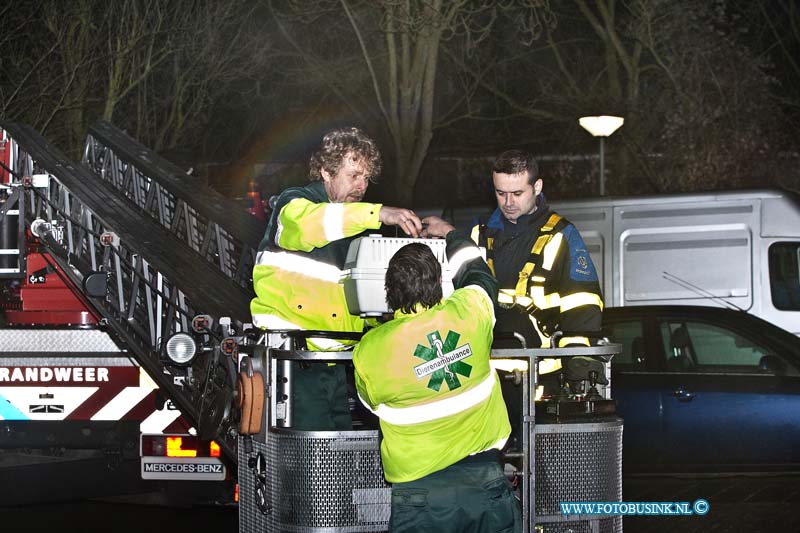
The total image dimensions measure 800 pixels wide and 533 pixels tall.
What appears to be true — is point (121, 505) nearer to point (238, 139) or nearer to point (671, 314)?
point (671, 314)

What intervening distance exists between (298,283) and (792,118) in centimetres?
2008

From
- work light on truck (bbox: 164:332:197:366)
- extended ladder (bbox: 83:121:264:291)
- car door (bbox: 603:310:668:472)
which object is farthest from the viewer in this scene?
car door (bbox: 603:310:668:472)

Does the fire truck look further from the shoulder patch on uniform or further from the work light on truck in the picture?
the shoulder patch on uniform

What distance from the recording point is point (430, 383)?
443cm

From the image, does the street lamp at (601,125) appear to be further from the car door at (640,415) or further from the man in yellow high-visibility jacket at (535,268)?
the man in yellow high-visibility jacket at (535,268)

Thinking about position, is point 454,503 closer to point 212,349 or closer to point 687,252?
point 212,349

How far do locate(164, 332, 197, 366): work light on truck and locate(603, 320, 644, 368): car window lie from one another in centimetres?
424

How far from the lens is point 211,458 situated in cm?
777

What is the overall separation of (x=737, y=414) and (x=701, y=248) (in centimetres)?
308

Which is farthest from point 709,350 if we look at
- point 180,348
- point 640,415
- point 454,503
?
point 454,503

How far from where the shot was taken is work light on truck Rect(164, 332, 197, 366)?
666cm

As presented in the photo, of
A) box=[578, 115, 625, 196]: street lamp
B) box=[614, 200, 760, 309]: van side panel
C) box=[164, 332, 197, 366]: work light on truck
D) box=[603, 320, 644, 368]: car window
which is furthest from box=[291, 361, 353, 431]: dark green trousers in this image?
box=[578, 115, 625, 196]: street lamp

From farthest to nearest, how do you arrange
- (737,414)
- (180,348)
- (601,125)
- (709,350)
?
(601,125)
(709,350)
(737,414)
(180,348)

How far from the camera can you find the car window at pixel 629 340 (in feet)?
33.0
